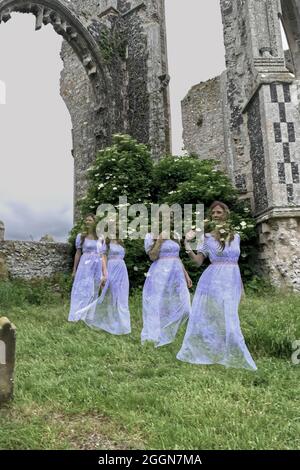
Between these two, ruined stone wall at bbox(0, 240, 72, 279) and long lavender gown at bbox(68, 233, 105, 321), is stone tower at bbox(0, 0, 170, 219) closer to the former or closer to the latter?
ruined stone wall at bbox(0, 240, 72, 279)

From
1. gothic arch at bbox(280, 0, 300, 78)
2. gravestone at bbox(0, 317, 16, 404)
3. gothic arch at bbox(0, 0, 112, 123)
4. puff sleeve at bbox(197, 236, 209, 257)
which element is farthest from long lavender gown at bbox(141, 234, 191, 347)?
gothic arch at bbox(280, 0, 300, 78)

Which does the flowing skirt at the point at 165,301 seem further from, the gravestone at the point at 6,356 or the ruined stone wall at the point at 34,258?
the ruined stone wall at the point at 34,258

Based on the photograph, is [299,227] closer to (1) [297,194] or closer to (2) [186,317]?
(1) [297,194]

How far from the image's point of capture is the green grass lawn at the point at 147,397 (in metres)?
2.39

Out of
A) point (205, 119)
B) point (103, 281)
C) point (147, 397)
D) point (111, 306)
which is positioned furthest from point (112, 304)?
point (205, 119)

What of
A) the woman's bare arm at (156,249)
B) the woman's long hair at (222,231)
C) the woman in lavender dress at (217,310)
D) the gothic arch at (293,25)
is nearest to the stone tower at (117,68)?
the gothic arch at (293,25)

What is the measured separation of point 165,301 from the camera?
16.2ft

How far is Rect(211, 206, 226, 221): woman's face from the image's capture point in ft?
13.5

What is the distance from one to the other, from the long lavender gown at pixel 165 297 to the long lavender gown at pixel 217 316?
2.48ft
